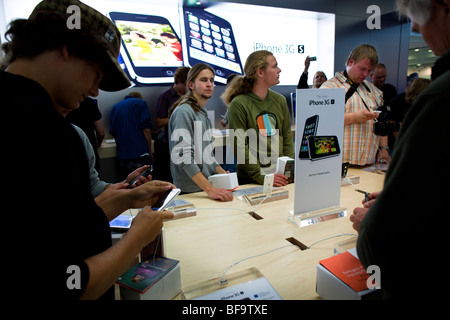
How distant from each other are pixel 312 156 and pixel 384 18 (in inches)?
237

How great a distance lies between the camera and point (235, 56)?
4.75 metres

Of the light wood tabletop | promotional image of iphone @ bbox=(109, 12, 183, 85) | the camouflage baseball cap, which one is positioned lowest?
the light wood tabletop

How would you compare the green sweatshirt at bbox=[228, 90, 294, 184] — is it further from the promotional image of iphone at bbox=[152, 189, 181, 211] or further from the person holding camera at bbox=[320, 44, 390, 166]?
the promotional image of iphone at bbox=[152, 189, 181, 211]

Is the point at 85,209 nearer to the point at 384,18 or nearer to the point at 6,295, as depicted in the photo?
the point at 6,295

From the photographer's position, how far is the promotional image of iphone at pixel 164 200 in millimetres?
1023

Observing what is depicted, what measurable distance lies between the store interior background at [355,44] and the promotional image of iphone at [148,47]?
210mm

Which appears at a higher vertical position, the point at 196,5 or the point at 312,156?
the point at 196,5

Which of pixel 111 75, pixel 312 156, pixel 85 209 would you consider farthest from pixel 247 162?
pixel 85 209

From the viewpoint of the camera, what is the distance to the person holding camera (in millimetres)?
2285

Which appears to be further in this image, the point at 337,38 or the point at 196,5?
the point at 337,38

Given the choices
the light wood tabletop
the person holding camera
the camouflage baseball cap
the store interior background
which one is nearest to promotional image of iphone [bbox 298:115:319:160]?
the light wood tabletop

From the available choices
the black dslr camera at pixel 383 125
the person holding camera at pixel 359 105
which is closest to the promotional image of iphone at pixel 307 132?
the person holding camera at pixel 359 105

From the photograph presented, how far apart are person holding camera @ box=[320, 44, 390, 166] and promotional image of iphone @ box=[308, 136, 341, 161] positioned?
962 mm

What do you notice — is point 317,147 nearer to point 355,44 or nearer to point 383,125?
point 383,125
